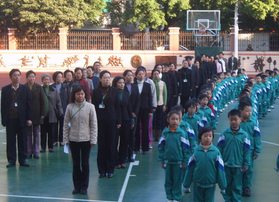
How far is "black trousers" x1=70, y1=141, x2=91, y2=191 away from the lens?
8.20 metres

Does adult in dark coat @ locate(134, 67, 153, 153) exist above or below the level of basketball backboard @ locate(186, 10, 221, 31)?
below

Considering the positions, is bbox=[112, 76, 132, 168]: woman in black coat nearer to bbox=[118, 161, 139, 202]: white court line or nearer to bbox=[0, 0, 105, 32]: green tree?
bbox=[118, 161, 139, 202]: white court line

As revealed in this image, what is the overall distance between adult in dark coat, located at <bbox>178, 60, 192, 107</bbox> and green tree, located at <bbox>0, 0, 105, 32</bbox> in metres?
21.2

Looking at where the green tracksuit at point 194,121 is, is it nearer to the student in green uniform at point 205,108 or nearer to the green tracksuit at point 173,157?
the student in green uniform at point 205,108

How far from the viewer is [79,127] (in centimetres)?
807

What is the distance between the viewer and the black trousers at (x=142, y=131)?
11.4 meters

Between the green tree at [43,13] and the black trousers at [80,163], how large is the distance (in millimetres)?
27818

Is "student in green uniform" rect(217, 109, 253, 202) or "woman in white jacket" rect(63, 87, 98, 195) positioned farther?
"woman in white jacket" rect(63, 87, 98, 195)

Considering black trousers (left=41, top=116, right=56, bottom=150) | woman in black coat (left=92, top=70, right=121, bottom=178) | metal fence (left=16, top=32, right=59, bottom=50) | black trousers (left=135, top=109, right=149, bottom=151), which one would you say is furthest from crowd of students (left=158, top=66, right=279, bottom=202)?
metal fence (left=16, top=32, right=59, bottom=50)

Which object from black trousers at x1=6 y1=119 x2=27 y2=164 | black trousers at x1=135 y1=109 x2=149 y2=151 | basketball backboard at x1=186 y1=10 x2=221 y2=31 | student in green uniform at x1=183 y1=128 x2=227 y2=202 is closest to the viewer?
student in green uniform at x1=183 y1=128 x2=227 y2=202

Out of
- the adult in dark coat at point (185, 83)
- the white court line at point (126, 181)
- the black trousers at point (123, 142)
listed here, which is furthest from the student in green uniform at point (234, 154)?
the adult in dark coat at point (185, 83)

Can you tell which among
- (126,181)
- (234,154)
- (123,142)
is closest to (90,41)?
(123,142)

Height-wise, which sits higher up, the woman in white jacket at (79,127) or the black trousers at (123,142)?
the woman in white jacket at (79,127)

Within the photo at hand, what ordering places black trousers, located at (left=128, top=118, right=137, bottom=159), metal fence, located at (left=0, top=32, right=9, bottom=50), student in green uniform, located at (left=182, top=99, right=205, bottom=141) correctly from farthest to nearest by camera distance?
1. metal fence, located at (left=0, top=32, right=9, bottom=50)
2. black trousers, located at (left=128, top=118, right=137, bottom=159)
3. student in green uniform, located at (left=182, top=99, right=205, bottom=141)
